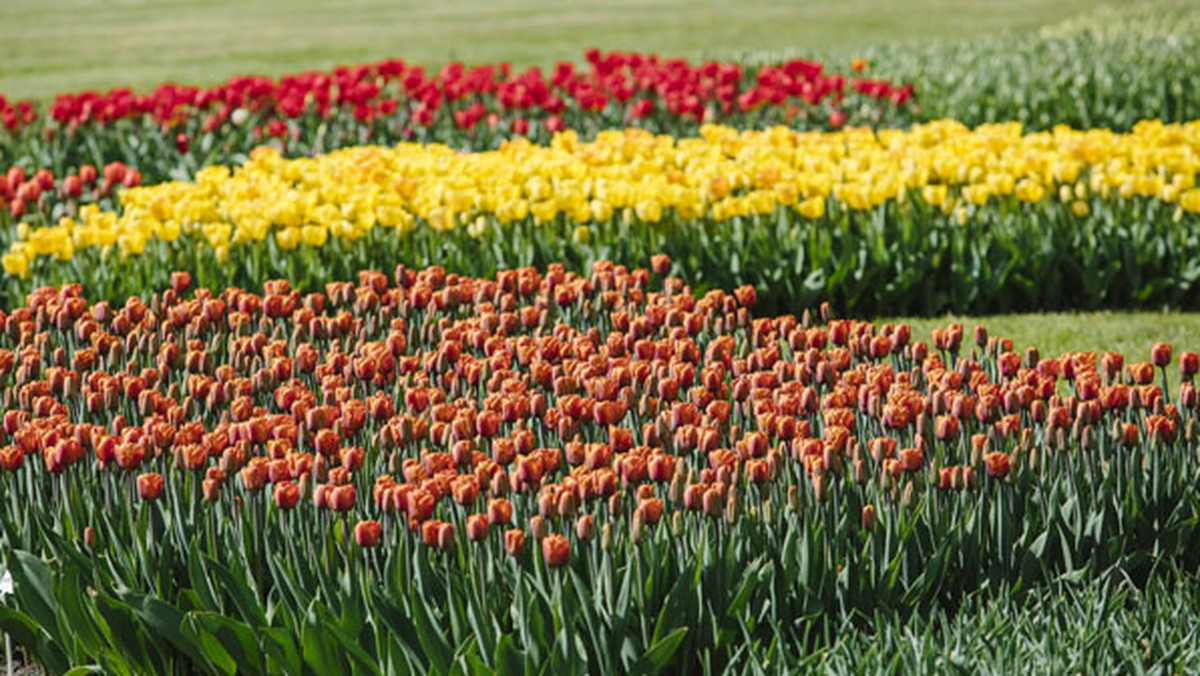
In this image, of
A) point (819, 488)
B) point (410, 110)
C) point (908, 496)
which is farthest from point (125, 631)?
point (410, 110)

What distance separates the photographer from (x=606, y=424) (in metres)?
4.49

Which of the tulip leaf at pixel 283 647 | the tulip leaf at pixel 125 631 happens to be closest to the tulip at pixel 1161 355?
the tulip leaf at pixel 283 647

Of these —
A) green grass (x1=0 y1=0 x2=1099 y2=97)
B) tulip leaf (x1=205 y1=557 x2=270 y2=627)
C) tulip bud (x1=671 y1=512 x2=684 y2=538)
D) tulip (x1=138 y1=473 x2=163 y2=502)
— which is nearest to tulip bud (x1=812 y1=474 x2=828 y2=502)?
tulip bud (x1=671 y1=512 x2=684 y2=538)

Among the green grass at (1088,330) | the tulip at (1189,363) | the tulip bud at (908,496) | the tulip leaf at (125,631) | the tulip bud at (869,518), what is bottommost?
the green grass at (1088,330)

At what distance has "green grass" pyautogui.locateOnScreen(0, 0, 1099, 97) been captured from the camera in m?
22.4

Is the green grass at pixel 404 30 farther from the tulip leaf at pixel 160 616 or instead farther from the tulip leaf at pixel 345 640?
the tulip leaf at pixel 345 640

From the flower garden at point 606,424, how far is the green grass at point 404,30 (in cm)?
1292

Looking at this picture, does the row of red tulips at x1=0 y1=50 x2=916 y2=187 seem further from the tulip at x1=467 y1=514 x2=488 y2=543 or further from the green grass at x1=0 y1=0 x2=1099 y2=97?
the green grass at x1=0 y1=0 x2=1099 y2=97

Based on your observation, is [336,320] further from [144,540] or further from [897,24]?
[897,24]

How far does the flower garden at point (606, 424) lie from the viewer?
3592mm

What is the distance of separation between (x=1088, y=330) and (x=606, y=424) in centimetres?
375

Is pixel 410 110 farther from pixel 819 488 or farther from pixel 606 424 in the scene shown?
pixel 819 488

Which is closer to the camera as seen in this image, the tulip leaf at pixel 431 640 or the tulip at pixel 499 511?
the tulip leaf at pixel 431 640

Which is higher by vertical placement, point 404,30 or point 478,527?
point 478,527
